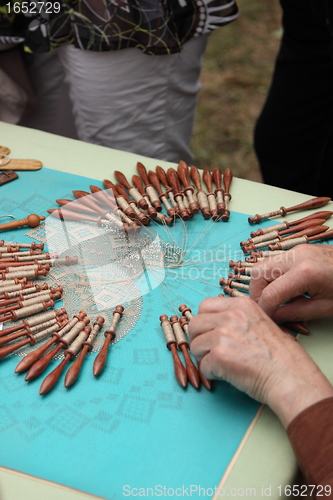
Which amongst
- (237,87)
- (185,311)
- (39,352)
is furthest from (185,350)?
(237,87)

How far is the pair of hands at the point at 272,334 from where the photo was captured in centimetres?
97

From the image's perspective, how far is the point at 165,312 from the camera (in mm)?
1280

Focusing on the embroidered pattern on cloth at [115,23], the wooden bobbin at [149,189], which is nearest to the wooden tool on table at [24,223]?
the wooden bobbin at [149,189]

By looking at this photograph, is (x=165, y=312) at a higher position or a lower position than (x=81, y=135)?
lower

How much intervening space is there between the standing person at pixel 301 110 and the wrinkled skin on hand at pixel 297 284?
4.43 feet

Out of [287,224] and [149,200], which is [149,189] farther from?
[287,224]

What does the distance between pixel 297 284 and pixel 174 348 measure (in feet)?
1.13

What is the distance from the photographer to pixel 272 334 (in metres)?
1.04

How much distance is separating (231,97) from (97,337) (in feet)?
11.4

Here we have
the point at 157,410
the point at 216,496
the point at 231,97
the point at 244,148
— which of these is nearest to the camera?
the point at 216,496

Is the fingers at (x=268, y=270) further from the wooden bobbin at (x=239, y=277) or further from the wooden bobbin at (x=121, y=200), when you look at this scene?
the wooden bobbin at (x=121, y=200)

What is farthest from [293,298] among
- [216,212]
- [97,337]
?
[97,337]

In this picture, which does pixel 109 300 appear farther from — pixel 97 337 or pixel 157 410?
pixel 157 410

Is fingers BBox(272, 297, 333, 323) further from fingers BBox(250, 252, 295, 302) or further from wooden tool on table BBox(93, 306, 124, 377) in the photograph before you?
wooden tool on table BBox(93, 306, 124, 377)
